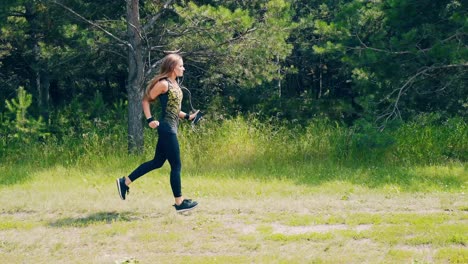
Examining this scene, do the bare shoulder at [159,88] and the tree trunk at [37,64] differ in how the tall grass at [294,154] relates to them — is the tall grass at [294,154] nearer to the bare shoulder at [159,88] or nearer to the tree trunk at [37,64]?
the tree trunk at [37,64]

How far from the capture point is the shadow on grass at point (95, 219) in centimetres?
756

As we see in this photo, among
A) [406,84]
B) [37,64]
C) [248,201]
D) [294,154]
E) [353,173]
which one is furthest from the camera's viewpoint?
[37,64]

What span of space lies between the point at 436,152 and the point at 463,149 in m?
0.67

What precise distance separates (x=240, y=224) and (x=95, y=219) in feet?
6.14

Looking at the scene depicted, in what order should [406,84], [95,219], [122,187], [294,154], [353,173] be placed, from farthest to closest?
[406,84] < [294,154] < [353,173] < [122,187] < [95,219]

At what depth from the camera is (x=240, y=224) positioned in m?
7.26

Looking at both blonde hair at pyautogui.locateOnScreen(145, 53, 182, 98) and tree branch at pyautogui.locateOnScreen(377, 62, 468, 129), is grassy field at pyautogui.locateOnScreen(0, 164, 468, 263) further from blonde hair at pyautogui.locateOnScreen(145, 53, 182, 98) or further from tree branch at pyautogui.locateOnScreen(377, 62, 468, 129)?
tree branch at pyautogui.locateOnScreen(377, 62, 468, 129)

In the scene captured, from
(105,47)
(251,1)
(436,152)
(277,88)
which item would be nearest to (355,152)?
(436,152)

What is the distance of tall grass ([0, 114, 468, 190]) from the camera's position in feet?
36.1

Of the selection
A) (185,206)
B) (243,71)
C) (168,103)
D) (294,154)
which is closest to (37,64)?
(243,71)

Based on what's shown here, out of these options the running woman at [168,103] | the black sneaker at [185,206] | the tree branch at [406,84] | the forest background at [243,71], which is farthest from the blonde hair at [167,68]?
the tree branch at [406,84]

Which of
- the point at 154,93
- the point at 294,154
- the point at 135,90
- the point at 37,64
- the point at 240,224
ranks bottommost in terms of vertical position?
the point at 240,224

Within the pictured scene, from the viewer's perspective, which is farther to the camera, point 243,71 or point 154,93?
point 243,71

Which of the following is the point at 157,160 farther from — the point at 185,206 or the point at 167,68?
the point at 167,68
